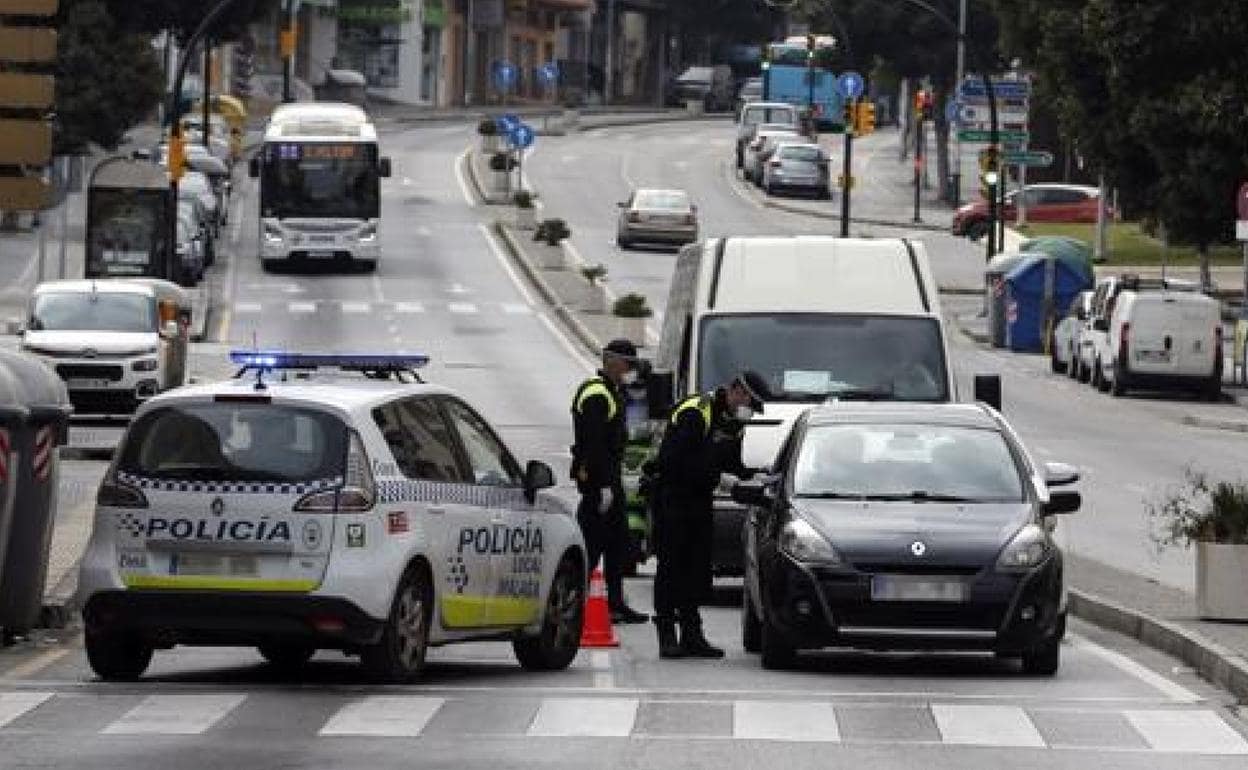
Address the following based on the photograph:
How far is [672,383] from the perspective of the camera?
26234mm

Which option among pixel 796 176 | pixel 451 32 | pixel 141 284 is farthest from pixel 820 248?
pixel 451 32

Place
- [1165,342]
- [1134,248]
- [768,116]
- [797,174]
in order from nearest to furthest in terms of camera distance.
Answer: [1165,342] < [1134,248] < [797,174] < [768,116]

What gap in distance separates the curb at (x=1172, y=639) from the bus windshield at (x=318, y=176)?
5133cm

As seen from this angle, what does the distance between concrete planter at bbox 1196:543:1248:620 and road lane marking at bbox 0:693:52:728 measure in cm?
756

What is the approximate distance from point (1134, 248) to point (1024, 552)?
71.4 metres

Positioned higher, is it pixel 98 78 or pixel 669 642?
pixel 98 78

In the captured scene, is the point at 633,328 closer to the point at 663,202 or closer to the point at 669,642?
the point at 663,202

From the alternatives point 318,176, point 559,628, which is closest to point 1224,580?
point 559,628

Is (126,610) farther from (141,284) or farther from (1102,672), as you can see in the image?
(141,284)

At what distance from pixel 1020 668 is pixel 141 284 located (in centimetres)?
2999

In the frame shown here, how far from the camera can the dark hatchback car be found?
18750mm

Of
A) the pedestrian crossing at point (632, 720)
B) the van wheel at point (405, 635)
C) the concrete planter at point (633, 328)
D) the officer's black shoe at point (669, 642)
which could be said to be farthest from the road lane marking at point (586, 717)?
the concrete planter at point (633, 328)

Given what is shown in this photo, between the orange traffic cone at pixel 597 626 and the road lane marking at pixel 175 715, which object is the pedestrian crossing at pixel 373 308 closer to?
the orange traffic cone at pixel 597 626

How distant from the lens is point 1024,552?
18906 millimetres
